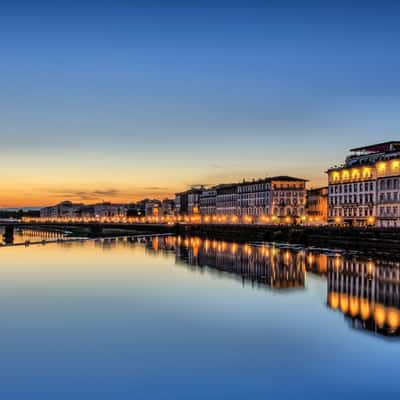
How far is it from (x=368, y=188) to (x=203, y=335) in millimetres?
70091

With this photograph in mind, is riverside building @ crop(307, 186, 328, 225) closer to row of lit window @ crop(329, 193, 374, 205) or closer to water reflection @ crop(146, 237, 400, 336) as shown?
row of lit window @ crop(329, 193, 374, 205)

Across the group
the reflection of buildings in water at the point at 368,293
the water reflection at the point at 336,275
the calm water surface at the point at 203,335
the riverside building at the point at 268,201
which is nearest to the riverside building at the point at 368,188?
the water reflection at the point at 336,275

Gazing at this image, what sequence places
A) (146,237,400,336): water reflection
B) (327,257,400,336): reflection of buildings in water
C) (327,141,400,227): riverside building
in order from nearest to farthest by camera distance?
(327,257,400,336): reflection of buildings in water, (146,237,400,336): water reflection, (327,141,400,227): riverside building

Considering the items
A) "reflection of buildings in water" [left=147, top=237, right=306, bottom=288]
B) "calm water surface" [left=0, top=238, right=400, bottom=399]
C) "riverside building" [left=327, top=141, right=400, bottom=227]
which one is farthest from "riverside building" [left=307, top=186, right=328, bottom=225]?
"calm water surface" [left=0, top=238, right=400, bottom=399]

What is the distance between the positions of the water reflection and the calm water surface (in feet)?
0.46

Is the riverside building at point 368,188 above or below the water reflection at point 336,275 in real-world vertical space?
above

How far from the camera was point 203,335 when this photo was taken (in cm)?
2534

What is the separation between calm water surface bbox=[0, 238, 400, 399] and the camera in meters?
18.6

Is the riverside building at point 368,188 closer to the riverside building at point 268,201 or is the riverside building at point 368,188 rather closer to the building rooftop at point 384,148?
the building rooftop at point 384,148

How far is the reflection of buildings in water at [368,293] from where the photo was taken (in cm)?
2752

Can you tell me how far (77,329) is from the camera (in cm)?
2677

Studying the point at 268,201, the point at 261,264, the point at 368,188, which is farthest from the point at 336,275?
the point at 268,201

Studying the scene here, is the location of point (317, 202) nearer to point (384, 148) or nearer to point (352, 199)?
point (352, 199)

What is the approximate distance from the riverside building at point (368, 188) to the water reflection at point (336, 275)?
61.4 ft
